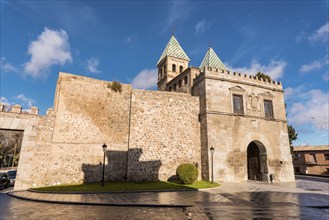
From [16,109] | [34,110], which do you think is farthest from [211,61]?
[16,109]

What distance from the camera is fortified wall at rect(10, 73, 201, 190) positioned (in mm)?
14285

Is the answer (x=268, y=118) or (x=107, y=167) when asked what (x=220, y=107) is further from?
(x=107, y=167)

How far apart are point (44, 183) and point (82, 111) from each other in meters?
5.45

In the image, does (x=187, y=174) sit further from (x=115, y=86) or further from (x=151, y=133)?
(x=115, y=86)

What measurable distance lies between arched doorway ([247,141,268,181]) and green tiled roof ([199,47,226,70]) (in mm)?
11924

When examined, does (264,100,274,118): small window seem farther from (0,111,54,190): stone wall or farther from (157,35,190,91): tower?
(0,111,54,190): stone wall

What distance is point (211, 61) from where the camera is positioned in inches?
1117

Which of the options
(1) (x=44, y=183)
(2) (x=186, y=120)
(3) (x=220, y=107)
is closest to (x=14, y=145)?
(1) (x=44, y=183)

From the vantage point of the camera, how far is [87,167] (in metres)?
15.3

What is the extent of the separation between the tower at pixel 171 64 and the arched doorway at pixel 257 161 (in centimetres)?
1586

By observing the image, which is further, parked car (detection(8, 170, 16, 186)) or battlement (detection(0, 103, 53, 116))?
parked car (detection(8, 170, 16, 186))

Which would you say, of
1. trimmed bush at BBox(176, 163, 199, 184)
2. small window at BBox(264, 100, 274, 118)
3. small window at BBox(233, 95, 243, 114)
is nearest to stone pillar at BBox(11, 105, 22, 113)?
trimmed bush at BBox(176, 163, 199, 184)

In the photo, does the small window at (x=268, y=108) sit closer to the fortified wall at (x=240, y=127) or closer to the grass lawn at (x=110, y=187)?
the fortified wall at (x=240, y=127)

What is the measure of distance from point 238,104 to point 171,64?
51.9ft
